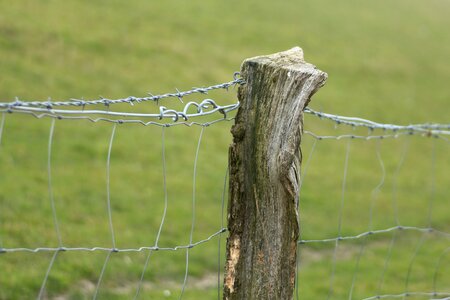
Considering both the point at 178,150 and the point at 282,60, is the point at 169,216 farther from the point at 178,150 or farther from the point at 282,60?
the point at 282,60

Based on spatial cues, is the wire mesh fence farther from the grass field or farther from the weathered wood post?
the weathered wood post

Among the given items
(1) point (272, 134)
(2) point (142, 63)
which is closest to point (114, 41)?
(2) point (142, 63)

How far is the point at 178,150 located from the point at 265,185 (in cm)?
872

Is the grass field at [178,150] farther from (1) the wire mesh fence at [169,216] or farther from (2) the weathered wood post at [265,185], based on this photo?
(2) the weathered wood post at [265,185]

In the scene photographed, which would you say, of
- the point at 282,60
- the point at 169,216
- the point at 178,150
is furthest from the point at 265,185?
the point at 178,150

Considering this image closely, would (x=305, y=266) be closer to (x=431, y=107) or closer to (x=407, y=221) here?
(x=407, y=221)

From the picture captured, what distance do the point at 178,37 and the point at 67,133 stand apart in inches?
316

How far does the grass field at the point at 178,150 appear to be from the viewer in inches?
295

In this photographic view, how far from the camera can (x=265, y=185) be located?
9.50ft

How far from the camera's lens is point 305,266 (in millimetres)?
8414

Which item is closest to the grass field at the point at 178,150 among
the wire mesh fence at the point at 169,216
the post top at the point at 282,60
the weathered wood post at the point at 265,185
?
the wire mesh fence at the point at 169,216

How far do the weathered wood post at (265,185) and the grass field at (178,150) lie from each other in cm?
364

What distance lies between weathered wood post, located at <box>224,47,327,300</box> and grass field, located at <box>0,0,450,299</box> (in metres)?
3.64

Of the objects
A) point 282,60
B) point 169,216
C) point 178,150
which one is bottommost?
point 169,216
